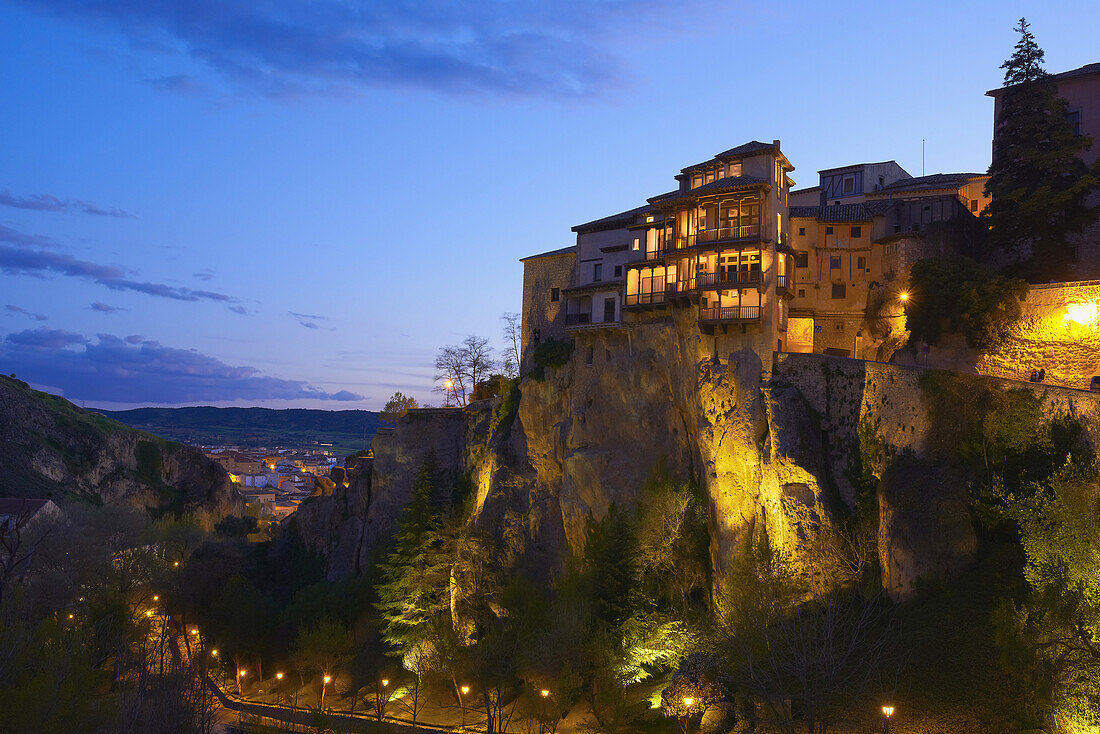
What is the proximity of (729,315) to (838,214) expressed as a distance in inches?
536

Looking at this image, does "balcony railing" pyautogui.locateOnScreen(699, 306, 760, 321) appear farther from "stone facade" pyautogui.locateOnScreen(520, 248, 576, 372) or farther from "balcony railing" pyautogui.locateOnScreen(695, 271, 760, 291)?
"stone facade" pyautogui.locateOnScreen(520, 248, 576, 372)

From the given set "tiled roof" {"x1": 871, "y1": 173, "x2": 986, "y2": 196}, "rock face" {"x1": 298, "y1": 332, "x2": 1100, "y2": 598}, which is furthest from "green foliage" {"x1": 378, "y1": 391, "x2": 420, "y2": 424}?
"tiled roof" {"x1": 871, "y1": 173, "x2": 986, "y2": 196}

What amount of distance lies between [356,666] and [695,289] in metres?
32.7

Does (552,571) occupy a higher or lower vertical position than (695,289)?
lower

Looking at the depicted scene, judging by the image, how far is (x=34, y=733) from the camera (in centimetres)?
2259

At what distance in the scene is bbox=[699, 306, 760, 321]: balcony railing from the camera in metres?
42.7

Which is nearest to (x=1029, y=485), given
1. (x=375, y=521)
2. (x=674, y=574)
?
(x=674, y=574)

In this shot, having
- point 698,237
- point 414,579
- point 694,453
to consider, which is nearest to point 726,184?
point 698,237

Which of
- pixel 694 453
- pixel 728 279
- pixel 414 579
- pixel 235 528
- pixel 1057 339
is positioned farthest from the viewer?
pixel 235 528

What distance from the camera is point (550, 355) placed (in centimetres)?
5450

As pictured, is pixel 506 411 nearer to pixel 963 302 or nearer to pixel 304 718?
pixel 304 718

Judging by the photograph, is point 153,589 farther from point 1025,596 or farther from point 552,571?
point 1025,596

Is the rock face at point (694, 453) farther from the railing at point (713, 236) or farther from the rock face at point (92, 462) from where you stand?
the rock face at point (92, 462)

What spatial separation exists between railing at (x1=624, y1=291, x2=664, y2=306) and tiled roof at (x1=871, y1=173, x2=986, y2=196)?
23.6 metres
